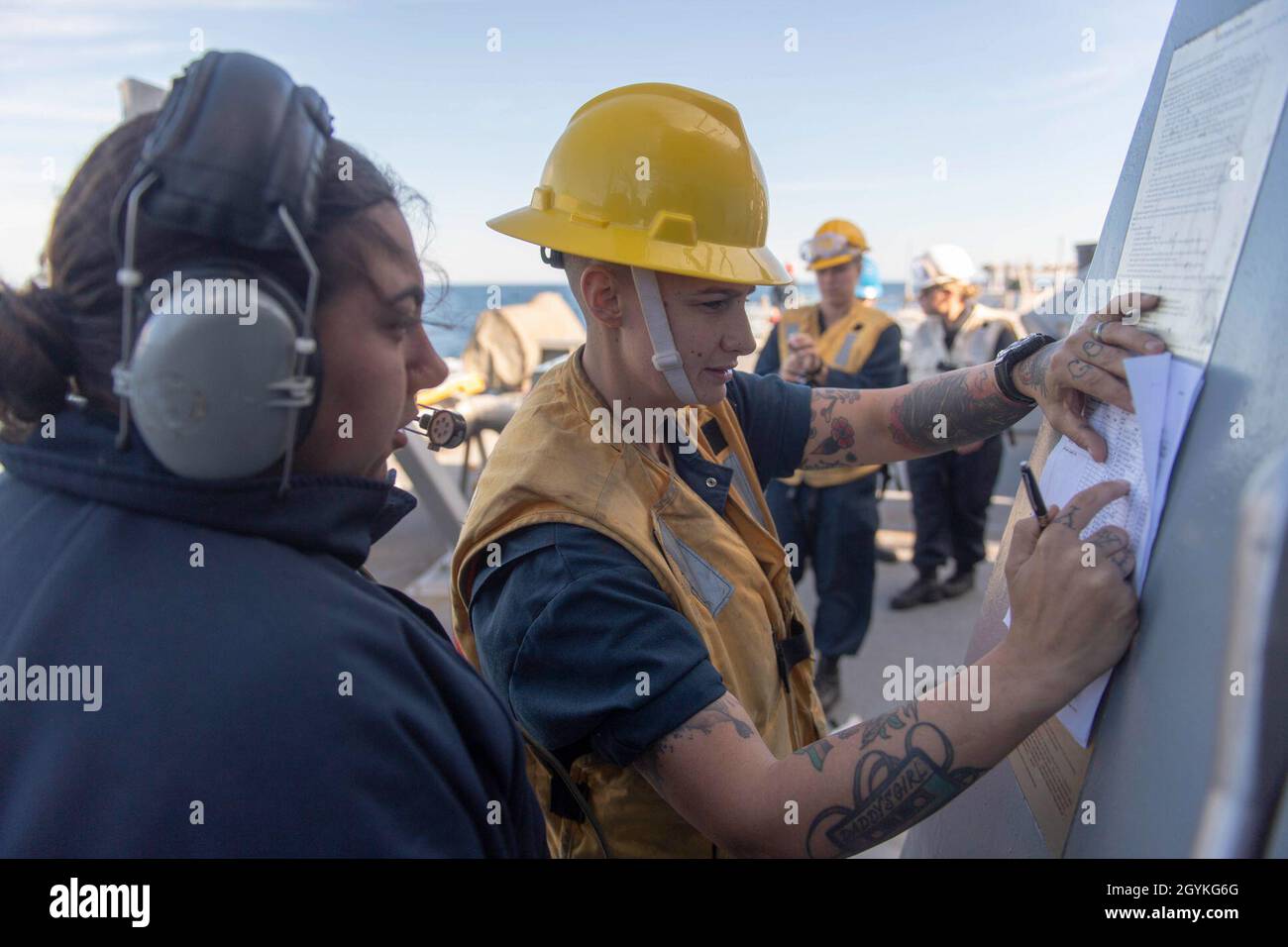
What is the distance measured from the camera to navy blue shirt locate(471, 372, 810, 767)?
119 centimetres

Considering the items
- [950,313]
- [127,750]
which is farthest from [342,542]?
Answer: [950,313]

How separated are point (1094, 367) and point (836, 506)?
2.87 metres

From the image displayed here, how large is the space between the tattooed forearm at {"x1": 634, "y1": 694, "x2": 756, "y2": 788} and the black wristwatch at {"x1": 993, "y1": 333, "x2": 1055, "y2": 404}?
86 centimetres

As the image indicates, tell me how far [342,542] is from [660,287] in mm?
833

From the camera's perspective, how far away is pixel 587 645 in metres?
1.21

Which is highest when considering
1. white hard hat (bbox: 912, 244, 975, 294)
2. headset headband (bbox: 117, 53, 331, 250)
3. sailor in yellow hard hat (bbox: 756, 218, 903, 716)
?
white hard hat (bbox: 912, 244, 975, 294)

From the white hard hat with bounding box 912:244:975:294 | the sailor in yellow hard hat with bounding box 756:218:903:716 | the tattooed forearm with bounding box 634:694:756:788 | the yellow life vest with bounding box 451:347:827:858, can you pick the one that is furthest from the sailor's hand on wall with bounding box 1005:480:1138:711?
the white hard hat with bounding box 912:244:975:294

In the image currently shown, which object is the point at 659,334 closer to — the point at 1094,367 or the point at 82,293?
the point at 1094,367

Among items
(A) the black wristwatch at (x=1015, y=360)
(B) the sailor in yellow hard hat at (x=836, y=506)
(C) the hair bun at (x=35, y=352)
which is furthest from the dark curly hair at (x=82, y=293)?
(B) the sailor in yellow hard hat at (x=836, y=506)

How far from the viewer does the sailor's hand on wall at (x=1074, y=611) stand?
3.47 ft

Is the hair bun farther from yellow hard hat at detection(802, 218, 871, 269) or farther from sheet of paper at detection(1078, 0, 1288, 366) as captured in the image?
yellow hard hat at detection(802, 218, 871, 269)

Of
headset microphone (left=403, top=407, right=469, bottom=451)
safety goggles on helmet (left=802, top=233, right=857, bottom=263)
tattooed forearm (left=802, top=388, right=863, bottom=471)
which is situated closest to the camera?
headset microphone (left=403, top=407, right=469, bottom=451)

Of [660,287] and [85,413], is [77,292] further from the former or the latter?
[660,287]

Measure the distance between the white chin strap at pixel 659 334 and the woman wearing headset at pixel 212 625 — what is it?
0.63 meters
